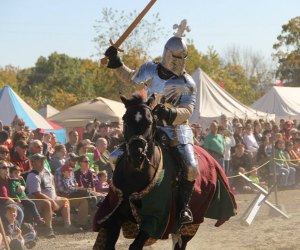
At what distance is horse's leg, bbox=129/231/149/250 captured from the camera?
5.81 metres

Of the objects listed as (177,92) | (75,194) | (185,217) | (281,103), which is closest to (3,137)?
(75,194)

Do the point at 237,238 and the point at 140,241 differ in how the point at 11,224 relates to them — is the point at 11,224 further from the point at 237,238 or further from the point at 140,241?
the point at 140,241

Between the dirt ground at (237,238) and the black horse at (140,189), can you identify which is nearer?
the black horse at (140,189)

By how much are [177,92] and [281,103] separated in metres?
20.3

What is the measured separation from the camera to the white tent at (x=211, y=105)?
2161cm

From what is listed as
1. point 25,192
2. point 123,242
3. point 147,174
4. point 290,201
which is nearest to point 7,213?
point 25,192

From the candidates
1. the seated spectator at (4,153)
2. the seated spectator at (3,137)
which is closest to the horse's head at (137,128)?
the seated spectator at (4,153)

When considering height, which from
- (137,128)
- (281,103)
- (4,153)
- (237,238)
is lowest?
(237,238)

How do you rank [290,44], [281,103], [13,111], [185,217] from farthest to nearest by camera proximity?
[290,44], [281,103], [13,111], [185,217]

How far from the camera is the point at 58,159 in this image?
11.4 metres

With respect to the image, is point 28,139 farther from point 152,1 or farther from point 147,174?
point 147,174

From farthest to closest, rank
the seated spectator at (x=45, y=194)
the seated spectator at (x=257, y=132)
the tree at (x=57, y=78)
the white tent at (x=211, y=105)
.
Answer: the tree at (x=57, y=78)
the white tent at (x=211, y=105)
the seated spectator at (x=257, y=132)
the seated spectator at (x=45, y=194)

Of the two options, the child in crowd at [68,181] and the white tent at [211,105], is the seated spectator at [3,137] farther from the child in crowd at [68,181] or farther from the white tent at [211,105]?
the white tent at [211,105]

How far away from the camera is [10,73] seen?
6788 centimetres
